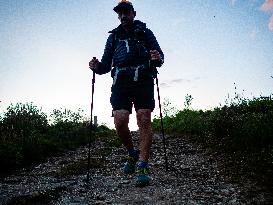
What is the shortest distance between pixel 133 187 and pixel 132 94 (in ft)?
5.23

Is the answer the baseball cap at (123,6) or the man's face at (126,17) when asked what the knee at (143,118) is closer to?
the man's face at (126,17)

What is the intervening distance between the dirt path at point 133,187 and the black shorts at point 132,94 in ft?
4.19

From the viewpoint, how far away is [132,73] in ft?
19.1

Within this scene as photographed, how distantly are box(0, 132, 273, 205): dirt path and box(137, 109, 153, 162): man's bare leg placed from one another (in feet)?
1.65

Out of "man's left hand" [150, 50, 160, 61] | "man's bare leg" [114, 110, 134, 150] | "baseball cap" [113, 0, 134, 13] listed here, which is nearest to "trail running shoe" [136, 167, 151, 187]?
"man's bare leg" [114, 110, 134, 150]

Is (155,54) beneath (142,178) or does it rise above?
above

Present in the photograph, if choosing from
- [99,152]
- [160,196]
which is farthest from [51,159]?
[160,196]

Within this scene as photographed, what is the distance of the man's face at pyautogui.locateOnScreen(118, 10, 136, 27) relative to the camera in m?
6.08

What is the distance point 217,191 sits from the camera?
15.9 feet

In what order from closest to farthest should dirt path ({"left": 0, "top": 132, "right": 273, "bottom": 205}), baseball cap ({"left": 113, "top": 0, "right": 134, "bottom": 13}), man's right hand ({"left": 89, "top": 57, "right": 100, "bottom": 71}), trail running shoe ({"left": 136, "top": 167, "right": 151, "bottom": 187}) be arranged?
dirt path ({"left": 0, "top": 132, "right": 273, "bottom": 205})
trail running shoe ({"left": 136, "top": 167, "right": 151, "bottom": 187})
baseball cap ({"left": 113, "top": 0, "right": 134, "bottom": 13})
man's right hand ({"left": 89, "top": 57, "right": 100, "bottom": 71})

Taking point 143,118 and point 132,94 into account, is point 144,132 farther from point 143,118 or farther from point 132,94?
point 132,94

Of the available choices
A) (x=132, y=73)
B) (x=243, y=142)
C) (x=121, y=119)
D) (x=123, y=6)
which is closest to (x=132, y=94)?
(x=132, y=73)

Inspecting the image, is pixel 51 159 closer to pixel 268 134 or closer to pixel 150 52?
pixel 150 52

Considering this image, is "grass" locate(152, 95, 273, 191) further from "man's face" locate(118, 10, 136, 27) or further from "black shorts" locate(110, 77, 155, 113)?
"man's face" locate(118, 10, 136, 27)
